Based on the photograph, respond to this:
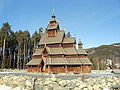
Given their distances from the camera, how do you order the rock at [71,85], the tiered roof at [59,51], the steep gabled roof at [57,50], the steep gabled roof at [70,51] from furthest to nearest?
the steep gabled roof at [70,51], the steep gabled roof at [57,50], the tiered roof at [59,51], the rock at [71,85]

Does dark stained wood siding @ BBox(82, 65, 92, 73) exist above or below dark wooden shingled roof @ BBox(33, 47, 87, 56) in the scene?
below

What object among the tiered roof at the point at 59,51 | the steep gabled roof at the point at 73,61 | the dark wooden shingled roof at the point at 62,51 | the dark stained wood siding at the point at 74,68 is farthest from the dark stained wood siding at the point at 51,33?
the dark stained wood siding at the point at 74,68

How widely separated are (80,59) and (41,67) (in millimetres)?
10186

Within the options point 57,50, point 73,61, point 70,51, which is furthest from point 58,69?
point 70,51

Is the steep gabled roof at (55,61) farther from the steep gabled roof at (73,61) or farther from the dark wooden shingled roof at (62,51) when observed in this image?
the dark wooden shingled roof at (62,51)

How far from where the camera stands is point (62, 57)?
3988cm

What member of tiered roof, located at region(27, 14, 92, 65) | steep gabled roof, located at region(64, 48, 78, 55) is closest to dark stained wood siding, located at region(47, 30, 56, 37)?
tiered roof, located at region(27, 14, 92, 65)

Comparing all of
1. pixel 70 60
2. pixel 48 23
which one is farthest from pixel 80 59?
pixel 48 23

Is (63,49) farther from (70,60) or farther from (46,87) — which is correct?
(46,87)

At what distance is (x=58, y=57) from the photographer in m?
40.0

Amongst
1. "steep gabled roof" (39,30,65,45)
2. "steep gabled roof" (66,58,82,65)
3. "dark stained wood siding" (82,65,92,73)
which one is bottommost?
"dark stained wood siding" (82,65,92,73)

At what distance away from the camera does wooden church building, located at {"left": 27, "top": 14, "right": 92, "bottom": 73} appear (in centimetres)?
3881

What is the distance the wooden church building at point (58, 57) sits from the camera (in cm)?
3881

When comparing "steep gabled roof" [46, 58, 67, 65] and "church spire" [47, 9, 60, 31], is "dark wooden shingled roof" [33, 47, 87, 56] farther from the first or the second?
"church spire" [47, 9, 60, 31]
